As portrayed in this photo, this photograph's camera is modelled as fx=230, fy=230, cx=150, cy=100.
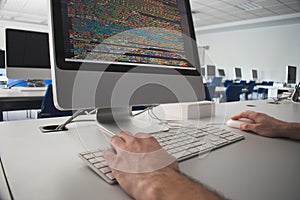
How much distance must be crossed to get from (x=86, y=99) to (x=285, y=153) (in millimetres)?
494

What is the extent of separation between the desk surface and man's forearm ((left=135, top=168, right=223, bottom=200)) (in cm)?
4

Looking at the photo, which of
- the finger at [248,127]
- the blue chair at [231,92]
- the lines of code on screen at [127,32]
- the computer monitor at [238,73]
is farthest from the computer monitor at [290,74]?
the lines of code on screen at [127,32]

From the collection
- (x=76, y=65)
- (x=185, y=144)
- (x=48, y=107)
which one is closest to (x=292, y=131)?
(x=185, y=144)

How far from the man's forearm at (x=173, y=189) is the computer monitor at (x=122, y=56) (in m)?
0.26

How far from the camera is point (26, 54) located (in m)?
1.95

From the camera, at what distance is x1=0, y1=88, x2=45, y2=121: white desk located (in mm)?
1709

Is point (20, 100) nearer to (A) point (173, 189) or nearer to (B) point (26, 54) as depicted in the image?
(B) point (26, 54)

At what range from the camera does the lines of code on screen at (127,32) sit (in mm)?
547

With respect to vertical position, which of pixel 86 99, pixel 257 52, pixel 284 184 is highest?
pixel 257 52

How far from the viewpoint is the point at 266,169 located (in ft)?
1.48

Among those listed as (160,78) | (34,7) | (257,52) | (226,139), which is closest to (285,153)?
(226,139)

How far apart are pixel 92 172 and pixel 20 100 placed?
1.63 meters

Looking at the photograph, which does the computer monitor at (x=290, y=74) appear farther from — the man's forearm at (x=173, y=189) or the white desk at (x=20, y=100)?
the man's forearm at (x=173, y=189)

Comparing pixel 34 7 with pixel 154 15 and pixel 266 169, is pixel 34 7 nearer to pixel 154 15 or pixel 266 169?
pixel 154 15
